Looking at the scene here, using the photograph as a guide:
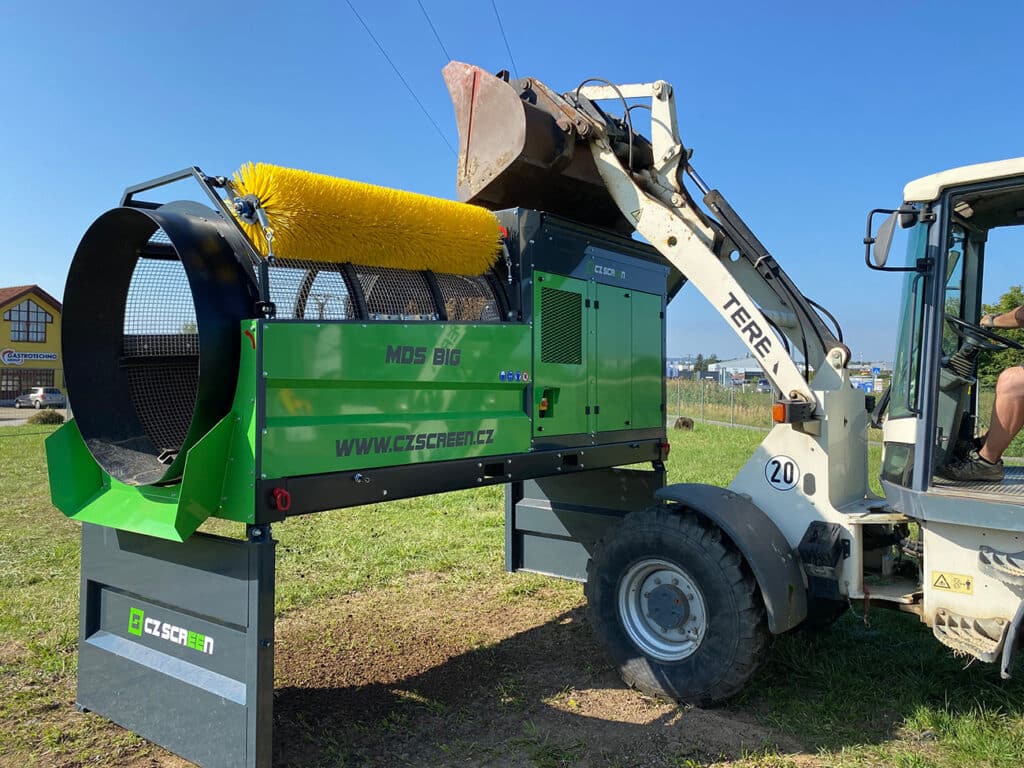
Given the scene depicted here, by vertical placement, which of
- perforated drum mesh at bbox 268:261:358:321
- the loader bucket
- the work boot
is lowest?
the work boot

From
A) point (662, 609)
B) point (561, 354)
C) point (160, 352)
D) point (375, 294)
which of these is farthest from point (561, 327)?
point (160, 352)

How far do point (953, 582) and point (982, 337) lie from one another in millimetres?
1275

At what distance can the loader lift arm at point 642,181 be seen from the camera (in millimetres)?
4500

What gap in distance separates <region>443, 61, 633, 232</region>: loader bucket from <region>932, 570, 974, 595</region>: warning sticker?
2.91 metres

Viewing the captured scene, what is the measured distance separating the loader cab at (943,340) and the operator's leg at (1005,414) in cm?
15

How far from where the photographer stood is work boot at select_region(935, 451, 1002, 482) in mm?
3920

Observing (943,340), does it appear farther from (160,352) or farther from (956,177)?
(160,352)

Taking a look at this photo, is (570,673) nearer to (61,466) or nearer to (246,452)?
(246,452)

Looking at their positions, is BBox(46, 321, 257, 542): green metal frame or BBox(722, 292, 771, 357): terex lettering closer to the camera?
BBox(46, 321, 257, 542): green metal frame

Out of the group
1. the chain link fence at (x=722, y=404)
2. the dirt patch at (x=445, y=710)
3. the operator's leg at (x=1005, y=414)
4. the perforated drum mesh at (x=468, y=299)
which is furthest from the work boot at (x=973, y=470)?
the chain link fence at (x=722, y=404)

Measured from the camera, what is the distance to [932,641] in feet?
16.6

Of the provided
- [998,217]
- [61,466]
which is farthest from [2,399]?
[998,217]

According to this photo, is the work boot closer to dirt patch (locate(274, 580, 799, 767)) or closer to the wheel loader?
the wheel loader

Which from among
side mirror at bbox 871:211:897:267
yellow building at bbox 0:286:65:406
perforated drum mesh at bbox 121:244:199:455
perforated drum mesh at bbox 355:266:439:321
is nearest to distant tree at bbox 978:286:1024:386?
side mirror at bbox 871:211:897:267
